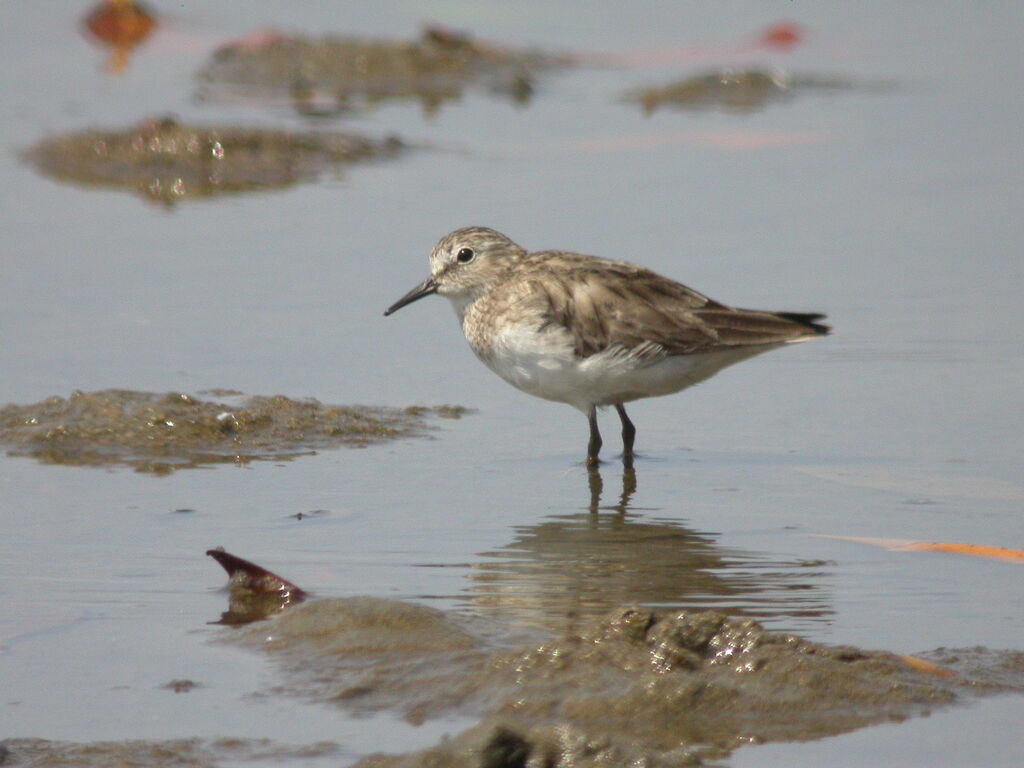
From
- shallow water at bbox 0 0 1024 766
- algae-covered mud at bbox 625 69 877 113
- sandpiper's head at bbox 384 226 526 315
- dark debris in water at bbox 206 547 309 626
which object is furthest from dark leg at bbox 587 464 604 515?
algae-covered mud at bbox 625 69 877 113

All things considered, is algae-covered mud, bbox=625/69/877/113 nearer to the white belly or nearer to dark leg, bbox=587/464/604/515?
the white belly

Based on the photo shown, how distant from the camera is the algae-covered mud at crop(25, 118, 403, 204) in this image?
11.8 m

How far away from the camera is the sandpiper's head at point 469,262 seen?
827 cm

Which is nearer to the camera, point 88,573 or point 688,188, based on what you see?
point 88,573

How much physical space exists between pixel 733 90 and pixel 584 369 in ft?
22.8

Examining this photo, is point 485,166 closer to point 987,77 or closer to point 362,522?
point 987,77

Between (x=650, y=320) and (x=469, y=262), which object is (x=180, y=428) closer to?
(x=469, y=262)

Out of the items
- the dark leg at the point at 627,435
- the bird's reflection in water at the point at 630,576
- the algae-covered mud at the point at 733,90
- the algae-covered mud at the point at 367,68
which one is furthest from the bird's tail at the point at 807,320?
the algae-covered mud at the point at 367,68

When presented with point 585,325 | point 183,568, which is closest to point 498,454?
point 585,325

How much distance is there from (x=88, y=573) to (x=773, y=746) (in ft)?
A: 8.40

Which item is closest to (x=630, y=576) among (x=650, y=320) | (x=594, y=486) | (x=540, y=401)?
(x=594, y=486)

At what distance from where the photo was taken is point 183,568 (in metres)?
5.93

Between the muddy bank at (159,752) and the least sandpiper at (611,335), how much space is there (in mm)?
3306

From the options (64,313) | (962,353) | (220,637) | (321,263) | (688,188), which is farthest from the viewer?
(688,188)
